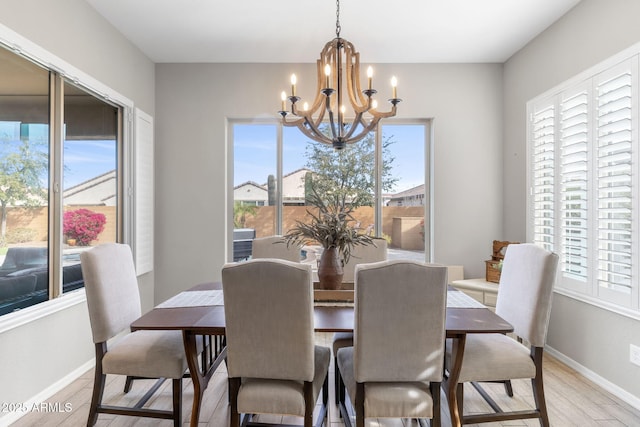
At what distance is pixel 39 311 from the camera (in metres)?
2.39

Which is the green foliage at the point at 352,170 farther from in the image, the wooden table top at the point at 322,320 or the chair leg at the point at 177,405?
the chair leg at the point at 177,405

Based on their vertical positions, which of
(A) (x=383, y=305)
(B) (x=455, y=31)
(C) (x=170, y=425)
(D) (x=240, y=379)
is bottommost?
(C) (x=170, y=425)

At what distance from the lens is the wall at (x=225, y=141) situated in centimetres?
398

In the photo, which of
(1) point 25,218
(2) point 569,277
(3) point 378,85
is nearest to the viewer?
(1) point 25,218

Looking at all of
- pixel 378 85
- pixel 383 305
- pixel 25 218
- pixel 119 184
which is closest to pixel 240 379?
pixel 383 305

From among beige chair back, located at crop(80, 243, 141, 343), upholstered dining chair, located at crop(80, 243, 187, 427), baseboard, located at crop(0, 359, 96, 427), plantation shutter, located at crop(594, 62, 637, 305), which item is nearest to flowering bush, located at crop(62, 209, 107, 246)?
beige chair back, located at crop(80, 243, 141, 343)

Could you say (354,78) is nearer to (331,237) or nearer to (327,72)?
(327,72)

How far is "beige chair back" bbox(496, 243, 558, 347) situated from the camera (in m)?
1.98

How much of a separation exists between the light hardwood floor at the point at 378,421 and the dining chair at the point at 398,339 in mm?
609

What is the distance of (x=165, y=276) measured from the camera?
13.1 feet

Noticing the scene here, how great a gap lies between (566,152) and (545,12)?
113cm

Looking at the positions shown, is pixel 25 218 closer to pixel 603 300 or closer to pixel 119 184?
pixel 119 184

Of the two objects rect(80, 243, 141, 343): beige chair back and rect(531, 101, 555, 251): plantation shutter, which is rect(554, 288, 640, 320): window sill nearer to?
rect(531, 101, 555, 251): plantation shutter

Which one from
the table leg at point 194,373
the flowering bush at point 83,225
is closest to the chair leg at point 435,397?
the table leg at point 194,373
